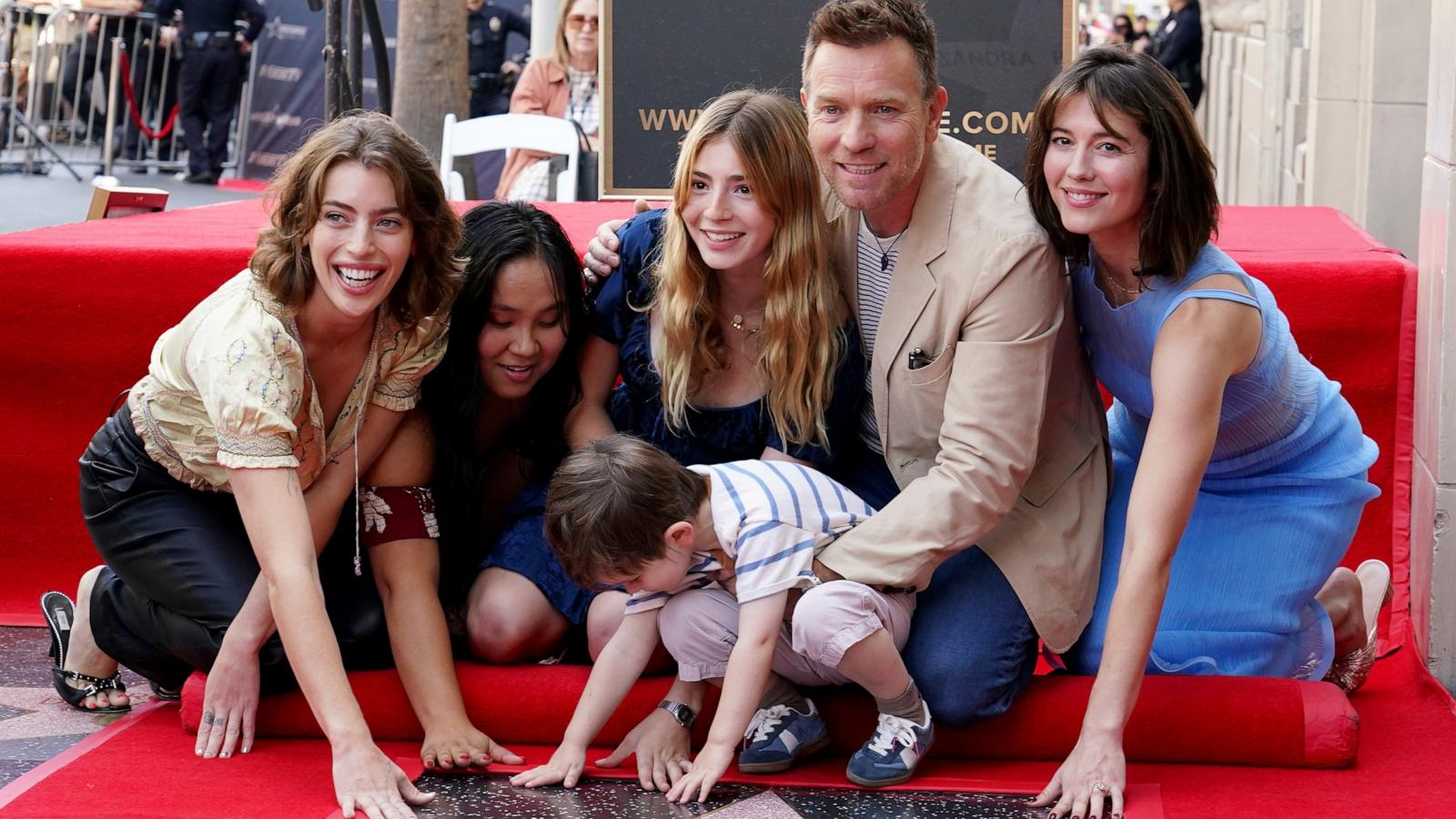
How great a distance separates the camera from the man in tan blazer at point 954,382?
98.5 inches

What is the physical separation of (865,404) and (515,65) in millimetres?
7007

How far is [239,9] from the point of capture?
1048cm

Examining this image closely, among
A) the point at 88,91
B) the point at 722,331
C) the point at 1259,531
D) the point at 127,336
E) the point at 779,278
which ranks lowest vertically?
the point at 1259,531

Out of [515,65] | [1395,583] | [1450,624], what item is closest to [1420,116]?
[1395,583]

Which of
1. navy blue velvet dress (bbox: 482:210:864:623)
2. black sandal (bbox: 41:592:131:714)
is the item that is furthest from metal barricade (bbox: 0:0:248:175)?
navy blue velvet dress (bbox: 482:210:864:623)

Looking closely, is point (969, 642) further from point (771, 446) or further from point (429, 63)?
point (429, 63)

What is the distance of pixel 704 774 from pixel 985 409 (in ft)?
2.32

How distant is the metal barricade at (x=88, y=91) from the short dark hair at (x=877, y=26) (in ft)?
29.9

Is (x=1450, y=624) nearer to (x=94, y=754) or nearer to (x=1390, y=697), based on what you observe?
(x=1390, y=697)

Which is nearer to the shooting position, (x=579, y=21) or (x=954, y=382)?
(x=954, y=382)

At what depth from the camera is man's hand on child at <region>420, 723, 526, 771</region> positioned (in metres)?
2.58

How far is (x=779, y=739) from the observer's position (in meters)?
2.56

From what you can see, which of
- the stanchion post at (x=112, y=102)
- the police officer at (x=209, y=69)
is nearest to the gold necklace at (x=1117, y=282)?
the police officer at (x=209, y=69)

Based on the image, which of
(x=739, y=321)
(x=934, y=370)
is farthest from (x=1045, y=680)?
(x=739, y=321)
